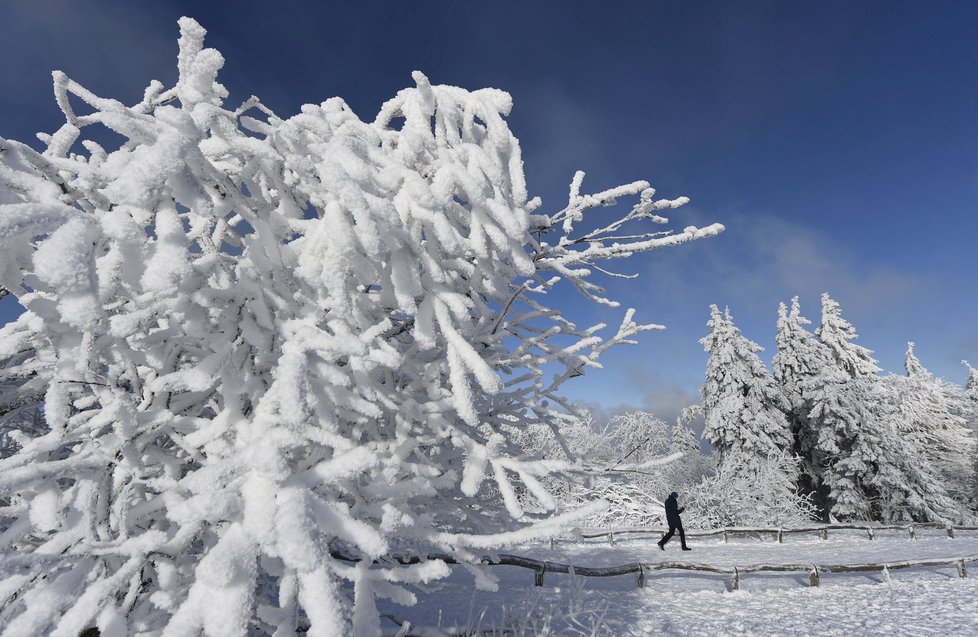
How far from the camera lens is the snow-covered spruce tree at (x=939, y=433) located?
99.3 feet

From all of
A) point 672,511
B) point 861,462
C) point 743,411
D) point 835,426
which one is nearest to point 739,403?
point 743,411

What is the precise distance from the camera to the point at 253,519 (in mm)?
1484

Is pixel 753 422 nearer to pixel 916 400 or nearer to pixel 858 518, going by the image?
pixel 858 518

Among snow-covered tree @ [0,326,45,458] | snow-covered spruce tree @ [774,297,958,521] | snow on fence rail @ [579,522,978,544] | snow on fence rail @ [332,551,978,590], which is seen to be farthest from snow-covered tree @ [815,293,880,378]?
snow-covered tree @ [0,326,45,458]

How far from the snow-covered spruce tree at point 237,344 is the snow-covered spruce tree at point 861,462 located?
26185mm

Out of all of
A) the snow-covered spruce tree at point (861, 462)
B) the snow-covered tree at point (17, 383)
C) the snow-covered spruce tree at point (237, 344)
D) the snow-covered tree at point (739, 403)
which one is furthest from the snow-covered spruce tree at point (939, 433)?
the snow-covered tree at point (17, 383)

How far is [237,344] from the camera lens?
226 cm

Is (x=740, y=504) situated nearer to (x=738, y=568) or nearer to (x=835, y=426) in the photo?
(x=835, y=426)

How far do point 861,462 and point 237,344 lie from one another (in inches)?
1107

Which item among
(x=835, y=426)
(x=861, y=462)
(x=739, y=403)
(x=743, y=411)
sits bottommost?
(x=861, y=462)

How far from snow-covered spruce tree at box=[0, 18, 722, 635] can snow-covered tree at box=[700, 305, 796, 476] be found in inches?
1006

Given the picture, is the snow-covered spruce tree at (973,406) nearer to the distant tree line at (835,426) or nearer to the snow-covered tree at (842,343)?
the distant tree line at (835,426)

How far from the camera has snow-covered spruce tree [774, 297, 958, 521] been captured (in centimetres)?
2206

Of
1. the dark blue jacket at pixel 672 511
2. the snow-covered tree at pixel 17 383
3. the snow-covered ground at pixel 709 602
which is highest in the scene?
the snow-covered tree at pixel 17 383
